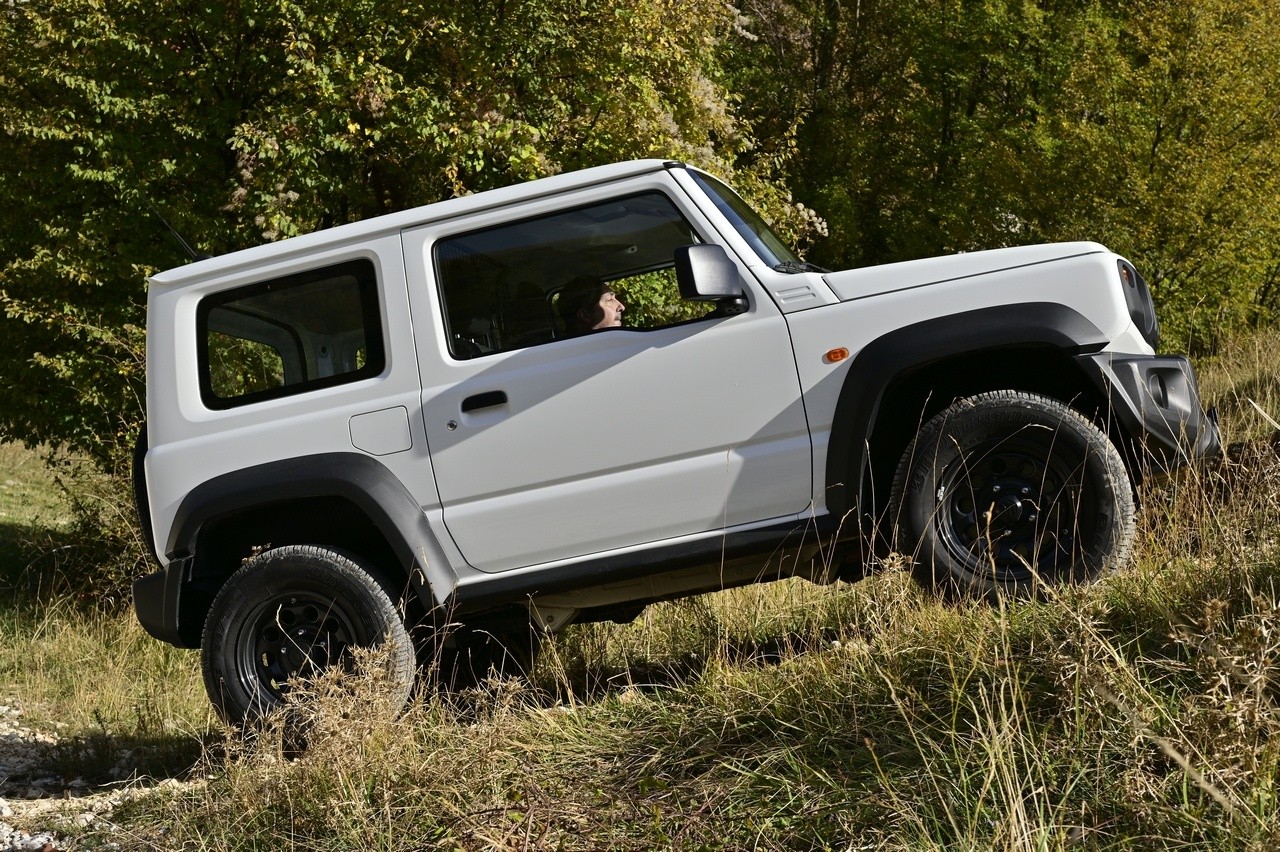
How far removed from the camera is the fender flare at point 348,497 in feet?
15.3

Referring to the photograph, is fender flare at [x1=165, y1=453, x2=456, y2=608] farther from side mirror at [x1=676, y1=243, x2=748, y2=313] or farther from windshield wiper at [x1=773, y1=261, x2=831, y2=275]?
windshield wiper at [x1=773, y1=261, x2=831, y2=275]

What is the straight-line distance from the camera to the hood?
4.34 metres

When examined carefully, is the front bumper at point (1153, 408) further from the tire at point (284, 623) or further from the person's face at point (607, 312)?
the tire at point (284, 623)

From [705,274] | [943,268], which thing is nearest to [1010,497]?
[943,268]

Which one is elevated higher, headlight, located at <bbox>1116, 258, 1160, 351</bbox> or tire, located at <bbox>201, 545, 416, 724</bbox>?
headlight, located at <bbox>1116, 258, 1160, 351</bbox>

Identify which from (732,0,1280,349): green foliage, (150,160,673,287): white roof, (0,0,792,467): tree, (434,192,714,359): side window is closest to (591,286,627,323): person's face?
(434,192,714,359): side window

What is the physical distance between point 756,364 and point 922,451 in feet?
2.11

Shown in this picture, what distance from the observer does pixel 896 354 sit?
4289 mm

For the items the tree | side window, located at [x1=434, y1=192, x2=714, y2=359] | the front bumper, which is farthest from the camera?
the tree

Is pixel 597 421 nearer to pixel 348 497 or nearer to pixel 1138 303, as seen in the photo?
pixel 348 497

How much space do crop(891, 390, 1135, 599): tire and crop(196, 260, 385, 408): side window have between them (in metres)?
2.07

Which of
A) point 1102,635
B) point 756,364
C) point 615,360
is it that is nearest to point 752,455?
point 756,364

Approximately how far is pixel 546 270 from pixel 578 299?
16 centimetres

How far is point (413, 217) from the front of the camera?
485cm
